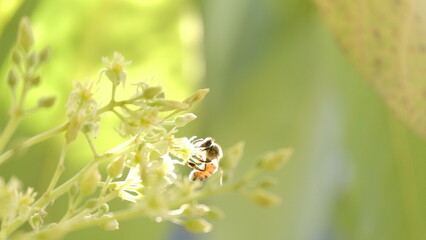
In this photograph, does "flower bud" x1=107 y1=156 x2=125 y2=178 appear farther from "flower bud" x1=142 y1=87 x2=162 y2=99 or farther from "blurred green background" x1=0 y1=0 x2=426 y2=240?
"blurred green background" x1=0 y1=0 x2=426 y2=240

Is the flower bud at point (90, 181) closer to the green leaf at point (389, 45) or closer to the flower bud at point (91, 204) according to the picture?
the flower bud at point (91, 204)

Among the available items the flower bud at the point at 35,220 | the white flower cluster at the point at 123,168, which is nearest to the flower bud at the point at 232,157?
the white flower cluster at the point at 123,168

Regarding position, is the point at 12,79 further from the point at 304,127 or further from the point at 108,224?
the point at 304,127

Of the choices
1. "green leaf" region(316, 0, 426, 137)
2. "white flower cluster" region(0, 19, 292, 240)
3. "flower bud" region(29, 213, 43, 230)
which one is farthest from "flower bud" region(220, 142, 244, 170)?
"green leaf" region(316, 0, 426, 137)

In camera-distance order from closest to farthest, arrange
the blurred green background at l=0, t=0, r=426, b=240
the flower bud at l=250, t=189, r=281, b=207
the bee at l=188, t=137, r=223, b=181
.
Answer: the flower bud at l=250, t=189, r=281, b=207 < the bee at l=188, t=137, r=223, b=181 < the blurred green background at l=0, t=0, r=426, b=240

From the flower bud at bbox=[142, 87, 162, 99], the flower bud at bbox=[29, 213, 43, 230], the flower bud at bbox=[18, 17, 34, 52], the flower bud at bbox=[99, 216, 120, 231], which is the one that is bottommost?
the flower bud at bbox=[29, 213, 43, 230]

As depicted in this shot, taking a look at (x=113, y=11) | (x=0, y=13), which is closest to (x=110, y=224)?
(x=0, y=13)

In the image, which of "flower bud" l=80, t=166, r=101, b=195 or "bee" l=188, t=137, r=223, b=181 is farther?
"bee" l=188, t=137, r=223, b=181

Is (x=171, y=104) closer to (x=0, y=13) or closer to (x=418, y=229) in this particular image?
(x=0, y=13)
